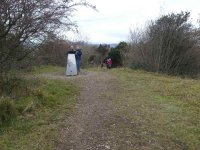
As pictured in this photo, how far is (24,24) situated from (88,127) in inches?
150

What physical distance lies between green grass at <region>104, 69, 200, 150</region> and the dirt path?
256 mm

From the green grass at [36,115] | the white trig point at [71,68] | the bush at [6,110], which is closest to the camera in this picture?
the green grass at [36,115]

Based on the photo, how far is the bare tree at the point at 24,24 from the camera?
32.9 feet

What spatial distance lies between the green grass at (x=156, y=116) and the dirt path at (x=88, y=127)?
26 cm

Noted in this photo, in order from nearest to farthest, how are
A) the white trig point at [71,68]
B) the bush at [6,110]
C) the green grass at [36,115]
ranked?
the green grass at [36,115] < the bush at [6,110] < the white trig point at [71,68]

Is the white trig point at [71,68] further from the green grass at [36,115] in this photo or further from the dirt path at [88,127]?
the dirt path at [88,127]

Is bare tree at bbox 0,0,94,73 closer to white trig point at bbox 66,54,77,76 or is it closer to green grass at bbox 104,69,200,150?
green grass at bbox 104,69,200,150

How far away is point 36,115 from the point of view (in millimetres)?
8609

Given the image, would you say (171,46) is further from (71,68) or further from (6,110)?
(6,110)

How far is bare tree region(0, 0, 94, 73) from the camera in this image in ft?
32.9

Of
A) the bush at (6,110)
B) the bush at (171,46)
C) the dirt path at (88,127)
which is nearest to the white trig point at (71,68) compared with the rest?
the dirt path at (88,127)

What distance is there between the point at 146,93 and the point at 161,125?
4248 millimetres

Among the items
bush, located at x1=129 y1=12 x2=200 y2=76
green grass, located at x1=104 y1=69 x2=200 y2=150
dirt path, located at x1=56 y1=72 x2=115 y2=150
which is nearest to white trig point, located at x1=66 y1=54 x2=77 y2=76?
green grass, located at x1=104 y1=69 x2=200 y2=150

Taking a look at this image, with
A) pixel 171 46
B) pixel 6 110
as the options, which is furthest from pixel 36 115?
pixel 171 46
